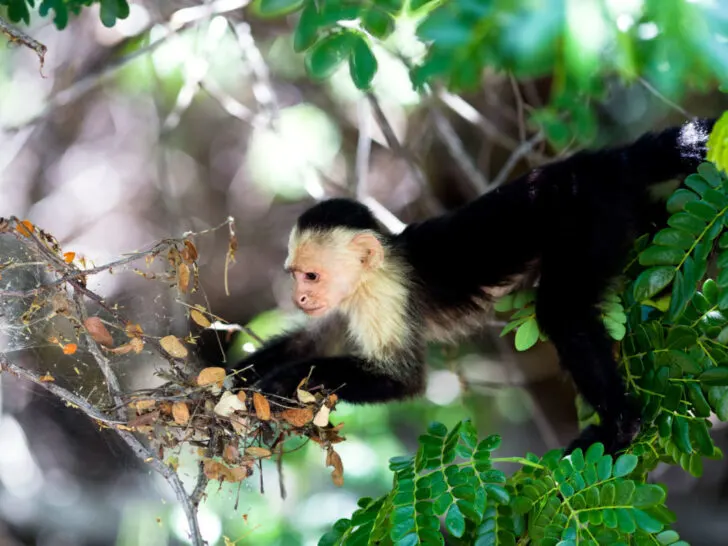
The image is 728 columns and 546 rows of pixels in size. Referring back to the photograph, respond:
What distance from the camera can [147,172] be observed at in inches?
184

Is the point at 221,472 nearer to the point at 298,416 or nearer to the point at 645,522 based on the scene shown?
the point at 298,416

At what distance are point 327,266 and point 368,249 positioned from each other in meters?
0.16

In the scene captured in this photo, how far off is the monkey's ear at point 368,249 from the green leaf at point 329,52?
3.30 feet

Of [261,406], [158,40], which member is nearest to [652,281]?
[261,406]

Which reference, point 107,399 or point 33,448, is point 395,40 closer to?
point 107,399

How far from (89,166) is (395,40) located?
2.44 meters

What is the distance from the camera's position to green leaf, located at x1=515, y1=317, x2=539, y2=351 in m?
2.21

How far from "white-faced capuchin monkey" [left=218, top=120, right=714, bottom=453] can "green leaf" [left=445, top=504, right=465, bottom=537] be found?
71 cm

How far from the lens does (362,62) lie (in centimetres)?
159

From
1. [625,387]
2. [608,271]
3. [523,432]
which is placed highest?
[608,271]

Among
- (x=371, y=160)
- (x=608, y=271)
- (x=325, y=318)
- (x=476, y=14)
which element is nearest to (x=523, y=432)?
(x=371, y=160)

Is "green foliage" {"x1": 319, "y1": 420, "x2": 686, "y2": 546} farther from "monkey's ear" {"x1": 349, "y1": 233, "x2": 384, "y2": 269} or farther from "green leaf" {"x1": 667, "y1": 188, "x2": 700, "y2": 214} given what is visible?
"monkey's ear" {"x1": 349, "y1": 233, "x2": 384, "y2": 269}

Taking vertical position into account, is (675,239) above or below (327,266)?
below

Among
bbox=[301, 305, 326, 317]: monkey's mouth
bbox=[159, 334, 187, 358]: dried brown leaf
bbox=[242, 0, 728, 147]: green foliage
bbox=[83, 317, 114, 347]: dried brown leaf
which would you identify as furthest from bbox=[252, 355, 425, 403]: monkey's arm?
bbox=[242, 0, 728, 147]: green foliage
